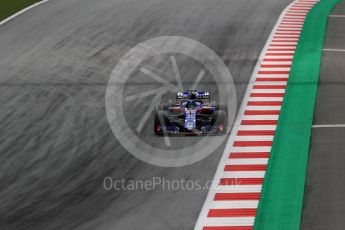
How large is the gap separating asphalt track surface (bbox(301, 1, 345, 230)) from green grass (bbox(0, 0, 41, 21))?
1610 cm

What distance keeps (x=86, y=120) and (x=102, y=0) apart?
17.7 meters

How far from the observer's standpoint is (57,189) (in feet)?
58.0

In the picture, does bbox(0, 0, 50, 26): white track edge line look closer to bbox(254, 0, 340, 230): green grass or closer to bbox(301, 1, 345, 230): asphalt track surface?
bbox(254, 0, 340, 230): green grass

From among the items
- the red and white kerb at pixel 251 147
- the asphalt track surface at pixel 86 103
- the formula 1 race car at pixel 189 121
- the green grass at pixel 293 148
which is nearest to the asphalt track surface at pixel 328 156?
the green grass at pixel 293 148

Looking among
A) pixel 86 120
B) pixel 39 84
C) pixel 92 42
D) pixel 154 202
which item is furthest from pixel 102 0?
pixel 154 202

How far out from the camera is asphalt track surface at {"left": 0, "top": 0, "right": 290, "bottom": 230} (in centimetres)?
1672

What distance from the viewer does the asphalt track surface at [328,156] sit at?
1611 cm

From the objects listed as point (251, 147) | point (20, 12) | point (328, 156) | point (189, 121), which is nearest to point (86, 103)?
point (189, 121)

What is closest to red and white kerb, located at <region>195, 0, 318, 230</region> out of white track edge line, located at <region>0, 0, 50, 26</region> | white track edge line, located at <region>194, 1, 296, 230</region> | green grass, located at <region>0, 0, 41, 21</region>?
white track edge line, located at <region>194, 1, 296, 230</region>

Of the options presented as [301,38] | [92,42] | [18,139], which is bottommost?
[301,38]

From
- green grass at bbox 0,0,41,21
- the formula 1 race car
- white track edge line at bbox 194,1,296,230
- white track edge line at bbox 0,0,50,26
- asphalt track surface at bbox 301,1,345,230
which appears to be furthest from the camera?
green grass at bbox 0,0,41,21

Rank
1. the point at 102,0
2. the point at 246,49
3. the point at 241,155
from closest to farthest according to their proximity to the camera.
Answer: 1. the point at 241,155
2. the point at 246,49
3. the point at 102,0

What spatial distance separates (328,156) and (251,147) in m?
2.20

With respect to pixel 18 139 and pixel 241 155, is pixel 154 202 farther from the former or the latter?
pixel 18 139
